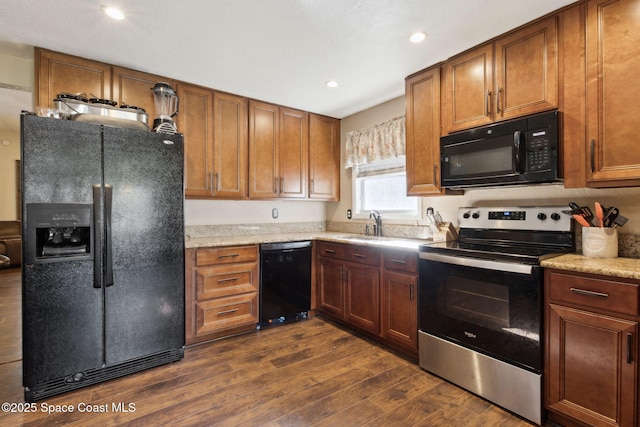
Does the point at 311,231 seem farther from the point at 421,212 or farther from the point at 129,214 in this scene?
the point at 129,214

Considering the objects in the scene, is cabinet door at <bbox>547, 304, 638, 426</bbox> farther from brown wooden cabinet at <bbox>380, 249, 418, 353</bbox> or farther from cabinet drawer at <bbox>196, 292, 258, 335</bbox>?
cabinet drawer at <bbox>196, 292, 258, 335</bbox>

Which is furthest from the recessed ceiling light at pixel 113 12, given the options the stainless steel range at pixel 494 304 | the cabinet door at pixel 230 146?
the stainless steel range at pixel 494 304

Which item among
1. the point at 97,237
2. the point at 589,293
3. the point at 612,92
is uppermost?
the point at 612,92

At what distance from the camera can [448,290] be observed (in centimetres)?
216

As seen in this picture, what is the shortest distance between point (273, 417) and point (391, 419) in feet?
2.17

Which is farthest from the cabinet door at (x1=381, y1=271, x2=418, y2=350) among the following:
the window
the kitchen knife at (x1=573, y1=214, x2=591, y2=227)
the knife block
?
the kitchen knife at (x1=573, y1=214, x2=591, y2=227)

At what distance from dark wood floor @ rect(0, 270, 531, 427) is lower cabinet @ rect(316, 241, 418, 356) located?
8.1 inches

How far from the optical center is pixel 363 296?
2.87 meters

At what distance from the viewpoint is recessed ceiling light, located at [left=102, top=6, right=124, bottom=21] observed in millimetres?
1882

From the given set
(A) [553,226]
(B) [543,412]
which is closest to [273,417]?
(B) [543,412]

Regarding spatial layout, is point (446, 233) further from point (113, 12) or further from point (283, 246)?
point (113, 12)

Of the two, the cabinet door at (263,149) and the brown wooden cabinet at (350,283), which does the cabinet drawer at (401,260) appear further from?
the cabinet door at (263,149)

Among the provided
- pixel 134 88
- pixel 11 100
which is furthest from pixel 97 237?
pixel 11 100

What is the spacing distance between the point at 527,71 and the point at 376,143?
1.62m
